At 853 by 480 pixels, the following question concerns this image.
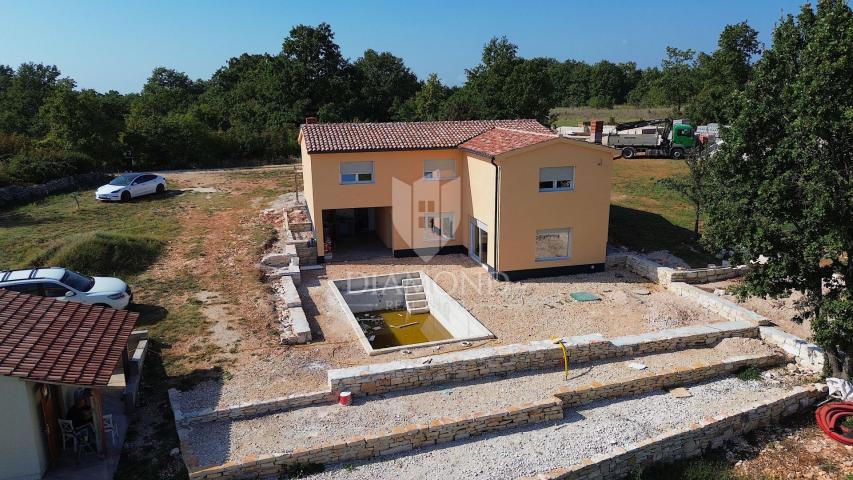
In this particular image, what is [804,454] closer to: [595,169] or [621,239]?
[595,169]

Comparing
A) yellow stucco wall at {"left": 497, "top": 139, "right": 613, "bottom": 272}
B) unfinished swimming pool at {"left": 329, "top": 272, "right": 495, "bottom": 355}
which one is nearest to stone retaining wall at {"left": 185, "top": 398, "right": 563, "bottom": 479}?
unfinished swimming pool at {"left": 329, "top": 272, "right": 495, "bottom": 355}

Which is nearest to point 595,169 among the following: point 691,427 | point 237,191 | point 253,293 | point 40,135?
point 691,427

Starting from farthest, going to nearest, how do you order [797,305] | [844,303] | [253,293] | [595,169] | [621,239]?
1. [621,239]
2. [595,169]
3. [253,293]
4. [797,305]
5. [844,303]

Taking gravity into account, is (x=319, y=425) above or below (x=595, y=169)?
below

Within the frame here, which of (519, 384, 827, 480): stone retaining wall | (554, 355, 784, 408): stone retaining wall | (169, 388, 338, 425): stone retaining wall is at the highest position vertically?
(169, 388, 338, 425): stone retaining wall

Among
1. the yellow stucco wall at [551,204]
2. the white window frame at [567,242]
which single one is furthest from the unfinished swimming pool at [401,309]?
the white window frame at [567,242]

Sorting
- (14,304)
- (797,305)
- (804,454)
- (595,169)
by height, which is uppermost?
(595,169)

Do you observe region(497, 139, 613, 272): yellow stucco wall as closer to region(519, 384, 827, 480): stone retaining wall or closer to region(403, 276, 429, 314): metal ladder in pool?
region(403, 276, 429, 314): metal ladder in pool

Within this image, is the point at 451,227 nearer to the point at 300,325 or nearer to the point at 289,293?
the point at 289,293

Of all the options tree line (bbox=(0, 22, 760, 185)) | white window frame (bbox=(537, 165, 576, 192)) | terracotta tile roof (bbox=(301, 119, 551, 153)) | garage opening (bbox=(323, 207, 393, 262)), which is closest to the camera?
white window frame (bbox=(537, 165, 576, 192))
